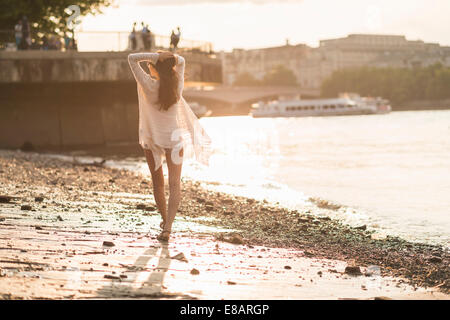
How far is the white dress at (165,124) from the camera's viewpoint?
6.22 meters

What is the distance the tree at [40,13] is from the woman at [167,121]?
2140cm

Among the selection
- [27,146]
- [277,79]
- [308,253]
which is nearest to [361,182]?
[308,253]

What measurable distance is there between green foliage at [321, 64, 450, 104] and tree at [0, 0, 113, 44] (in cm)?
10309

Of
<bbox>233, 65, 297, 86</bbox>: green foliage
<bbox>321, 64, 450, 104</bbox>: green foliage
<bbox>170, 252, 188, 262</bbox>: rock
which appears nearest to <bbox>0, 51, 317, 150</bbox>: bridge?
<bbox>170, 252, 188, 262</bbox>: rock

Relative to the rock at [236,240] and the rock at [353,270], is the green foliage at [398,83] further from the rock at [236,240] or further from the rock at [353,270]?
the rock at [353,270]

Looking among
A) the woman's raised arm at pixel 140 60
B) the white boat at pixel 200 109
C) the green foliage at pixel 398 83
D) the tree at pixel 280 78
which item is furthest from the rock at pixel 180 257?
the tree at pixel 280 78

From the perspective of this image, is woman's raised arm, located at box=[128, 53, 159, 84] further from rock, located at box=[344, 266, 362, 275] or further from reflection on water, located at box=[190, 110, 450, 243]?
reflection on water, located at box=[190, 110, 450, 243]

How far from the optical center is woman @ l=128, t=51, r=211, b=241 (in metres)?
6.16

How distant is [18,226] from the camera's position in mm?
6445

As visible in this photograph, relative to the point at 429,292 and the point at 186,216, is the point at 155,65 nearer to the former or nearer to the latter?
the point at 429,292

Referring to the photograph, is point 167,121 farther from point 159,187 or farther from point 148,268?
point 148,268

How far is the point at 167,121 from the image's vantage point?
634 centimetres

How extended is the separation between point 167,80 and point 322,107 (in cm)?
11674
